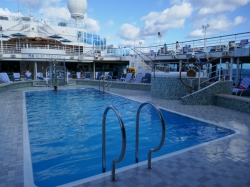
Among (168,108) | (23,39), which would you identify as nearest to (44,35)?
(23,39)

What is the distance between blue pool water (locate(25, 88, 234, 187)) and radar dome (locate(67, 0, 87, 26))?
25556mm

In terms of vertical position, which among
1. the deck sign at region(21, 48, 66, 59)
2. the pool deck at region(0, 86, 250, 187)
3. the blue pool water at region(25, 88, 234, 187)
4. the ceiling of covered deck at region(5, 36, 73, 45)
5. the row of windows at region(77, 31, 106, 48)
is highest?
the row of windows at region(77, 31, 106, 48)

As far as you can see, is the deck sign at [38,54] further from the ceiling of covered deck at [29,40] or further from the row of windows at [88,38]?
the row of windows at [88,38]

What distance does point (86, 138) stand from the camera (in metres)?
4.43

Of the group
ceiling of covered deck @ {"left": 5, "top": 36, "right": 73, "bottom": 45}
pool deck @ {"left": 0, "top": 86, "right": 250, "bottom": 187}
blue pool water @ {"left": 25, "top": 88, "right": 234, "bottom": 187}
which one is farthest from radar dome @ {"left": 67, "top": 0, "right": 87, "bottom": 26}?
pool deck @ {"left": 0, "top": 86, "right": 250, "bottom": 187}

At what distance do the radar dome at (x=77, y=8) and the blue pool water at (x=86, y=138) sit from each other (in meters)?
25.6

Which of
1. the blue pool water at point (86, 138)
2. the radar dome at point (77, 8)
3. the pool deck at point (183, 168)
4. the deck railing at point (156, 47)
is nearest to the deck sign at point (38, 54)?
the deck railing at point (156, 47)

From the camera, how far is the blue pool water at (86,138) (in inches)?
124

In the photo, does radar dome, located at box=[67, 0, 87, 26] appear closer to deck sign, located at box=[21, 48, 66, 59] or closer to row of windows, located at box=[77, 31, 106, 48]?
row of windows, located at box=[77, 31, 106, 48]

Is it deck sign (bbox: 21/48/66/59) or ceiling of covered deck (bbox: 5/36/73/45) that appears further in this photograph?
ceiling of covered deck (bbox: 5/36/73/45)

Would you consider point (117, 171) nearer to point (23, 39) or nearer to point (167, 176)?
point (167, 176)

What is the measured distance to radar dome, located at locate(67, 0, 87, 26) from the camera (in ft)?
94.9

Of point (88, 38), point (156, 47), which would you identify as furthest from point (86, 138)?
point (88, 38)

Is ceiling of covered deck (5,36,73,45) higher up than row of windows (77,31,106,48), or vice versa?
row of windows (77,31,106,48)
